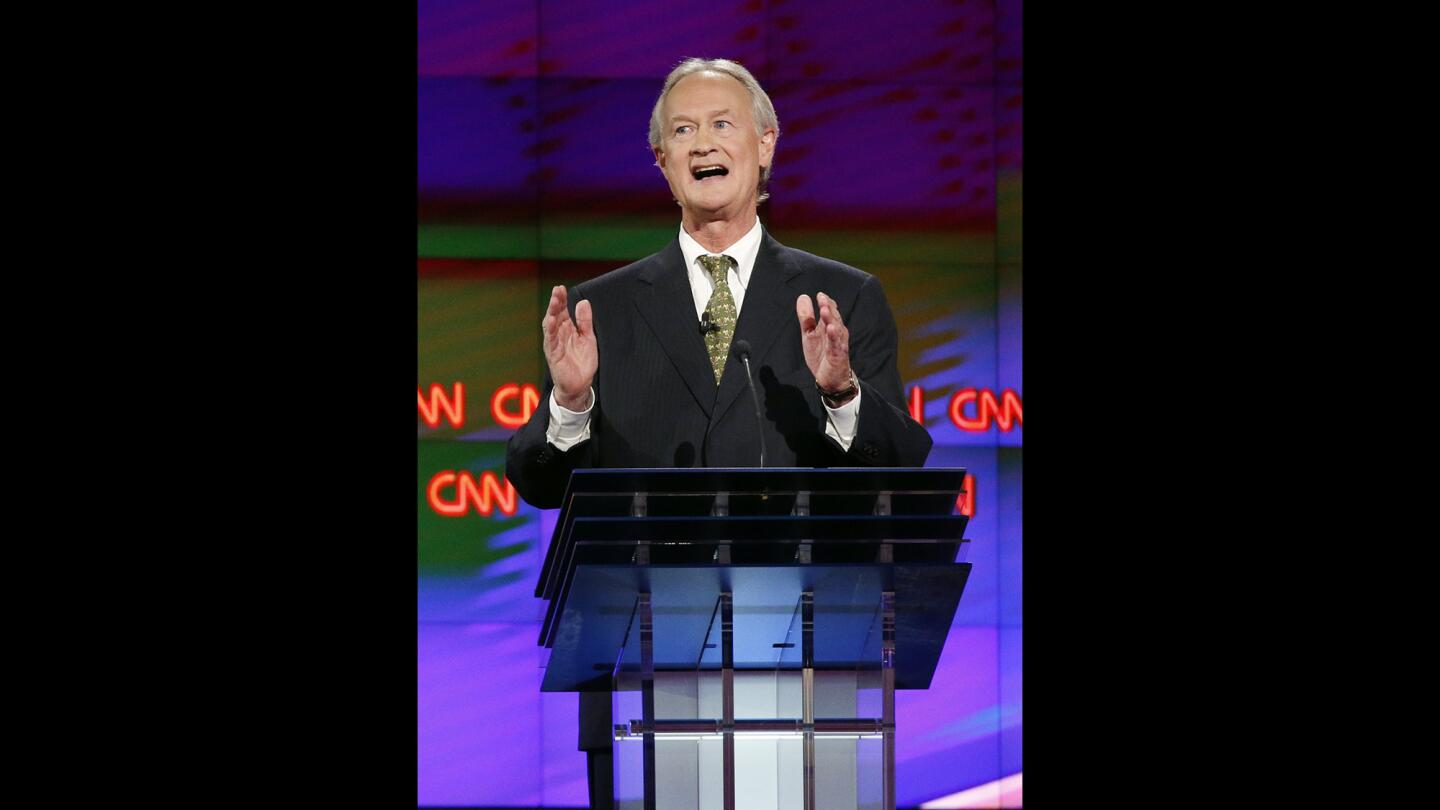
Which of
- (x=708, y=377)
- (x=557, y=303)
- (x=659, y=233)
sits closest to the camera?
(x=557, y=303)

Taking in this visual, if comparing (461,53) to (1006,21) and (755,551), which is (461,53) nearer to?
(1006,21)

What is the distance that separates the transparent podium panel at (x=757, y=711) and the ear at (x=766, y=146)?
1294 mm

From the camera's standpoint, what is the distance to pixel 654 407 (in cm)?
389

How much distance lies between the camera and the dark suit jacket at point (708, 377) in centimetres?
384

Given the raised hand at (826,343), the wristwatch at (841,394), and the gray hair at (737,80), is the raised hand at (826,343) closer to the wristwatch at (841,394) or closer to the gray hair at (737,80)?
the wristwatch at (841,394)

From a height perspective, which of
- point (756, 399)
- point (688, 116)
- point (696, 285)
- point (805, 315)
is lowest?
point (756, 399)

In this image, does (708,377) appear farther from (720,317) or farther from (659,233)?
(659,233)

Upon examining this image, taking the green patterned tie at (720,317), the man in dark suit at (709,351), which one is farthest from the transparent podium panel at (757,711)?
the green patterned tie at (720,317)

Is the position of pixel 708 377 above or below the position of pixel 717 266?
below

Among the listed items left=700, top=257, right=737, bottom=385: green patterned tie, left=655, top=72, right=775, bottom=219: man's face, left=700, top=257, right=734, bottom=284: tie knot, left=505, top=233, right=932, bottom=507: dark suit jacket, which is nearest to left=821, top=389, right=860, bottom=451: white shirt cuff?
left=505, top=233, right=932, bottom=507: dark suit jacket

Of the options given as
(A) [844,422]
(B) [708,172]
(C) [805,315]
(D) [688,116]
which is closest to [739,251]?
(B) [708,172]

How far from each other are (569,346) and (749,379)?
0.38 m

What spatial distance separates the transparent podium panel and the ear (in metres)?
1.29

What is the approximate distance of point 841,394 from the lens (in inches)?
132
